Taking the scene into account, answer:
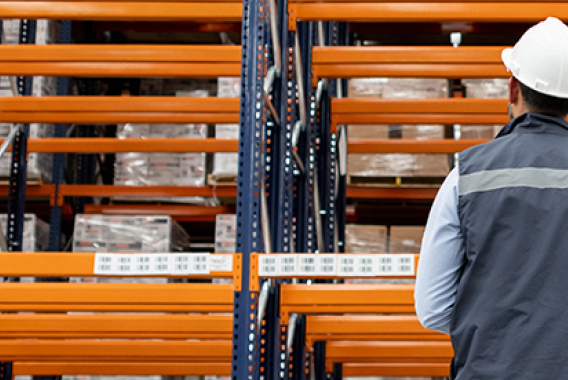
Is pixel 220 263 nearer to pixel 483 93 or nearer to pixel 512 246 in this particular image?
pixel 512 246

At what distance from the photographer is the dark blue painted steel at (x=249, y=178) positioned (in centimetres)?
441

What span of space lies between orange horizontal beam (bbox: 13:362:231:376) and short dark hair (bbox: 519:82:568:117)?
4.19m

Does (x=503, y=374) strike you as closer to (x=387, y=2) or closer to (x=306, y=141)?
(x=387, y=2)

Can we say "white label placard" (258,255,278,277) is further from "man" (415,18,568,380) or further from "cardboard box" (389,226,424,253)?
"cardboard box" (389,226,424,253)

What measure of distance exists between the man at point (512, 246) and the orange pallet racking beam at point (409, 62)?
3197 mm

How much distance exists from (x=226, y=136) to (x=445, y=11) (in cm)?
368

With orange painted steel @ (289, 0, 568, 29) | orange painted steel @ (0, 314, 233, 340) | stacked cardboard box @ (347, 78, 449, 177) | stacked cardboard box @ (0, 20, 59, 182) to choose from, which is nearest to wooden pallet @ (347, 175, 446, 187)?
stacked cardboard box @ (347, 78, 449, 177)

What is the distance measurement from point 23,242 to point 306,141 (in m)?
2.88

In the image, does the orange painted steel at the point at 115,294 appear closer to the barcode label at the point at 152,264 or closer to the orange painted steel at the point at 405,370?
the barcode label at the point at 152,264

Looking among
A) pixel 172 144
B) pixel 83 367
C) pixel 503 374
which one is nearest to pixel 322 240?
pixel 172 144

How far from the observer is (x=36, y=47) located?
5609 mm

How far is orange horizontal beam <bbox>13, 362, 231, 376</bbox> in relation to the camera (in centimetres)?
655

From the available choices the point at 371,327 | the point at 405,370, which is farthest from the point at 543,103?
the point at 405,370

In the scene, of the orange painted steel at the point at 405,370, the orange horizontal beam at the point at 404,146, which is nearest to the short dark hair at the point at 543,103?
the orange painted steel at the point at 405,370
